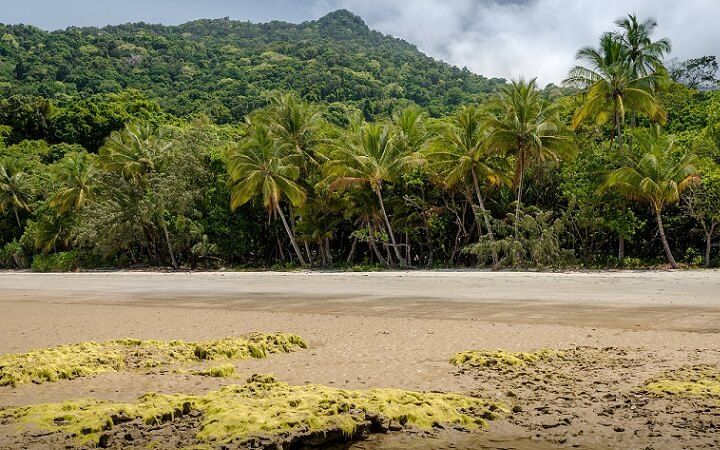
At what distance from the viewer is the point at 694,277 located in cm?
1734

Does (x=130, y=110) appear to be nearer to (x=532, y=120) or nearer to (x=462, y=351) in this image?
(x=532, y=120)

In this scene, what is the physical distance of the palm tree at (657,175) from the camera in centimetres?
2111

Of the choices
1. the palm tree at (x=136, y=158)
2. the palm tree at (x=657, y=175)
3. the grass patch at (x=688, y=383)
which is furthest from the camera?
the palm tree at (x=136, y=158)

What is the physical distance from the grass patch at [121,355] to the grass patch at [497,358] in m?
2.23

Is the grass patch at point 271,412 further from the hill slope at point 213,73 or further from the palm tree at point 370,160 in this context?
the hill slope at point 213,73

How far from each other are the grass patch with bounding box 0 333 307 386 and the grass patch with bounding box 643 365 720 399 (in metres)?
4.17

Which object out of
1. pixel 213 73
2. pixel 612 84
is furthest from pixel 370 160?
pixel 213 73

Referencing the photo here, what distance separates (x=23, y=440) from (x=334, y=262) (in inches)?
1132

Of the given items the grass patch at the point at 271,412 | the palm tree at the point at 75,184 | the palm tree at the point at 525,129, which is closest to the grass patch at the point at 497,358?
the grass patch at the point at 271,412

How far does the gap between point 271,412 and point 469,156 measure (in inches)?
850

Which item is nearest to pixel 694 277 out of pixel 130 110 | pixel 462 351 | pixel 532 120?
pixel 532 120

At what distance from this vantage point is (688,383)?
16.4ft

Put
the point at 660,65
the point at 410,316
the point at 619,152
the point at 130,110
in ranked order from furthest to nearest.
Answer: the point at 130,110
the point at 660,65
the point at 619,152
the point at 410,316

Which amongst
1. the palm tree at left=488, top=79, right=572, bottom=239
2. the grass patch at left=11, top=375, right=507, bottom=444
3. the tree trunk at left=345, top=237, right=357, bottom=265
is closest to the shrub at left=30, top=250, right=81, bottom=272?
the tree trunk at left=345, top=237, right=357, bottom=265
